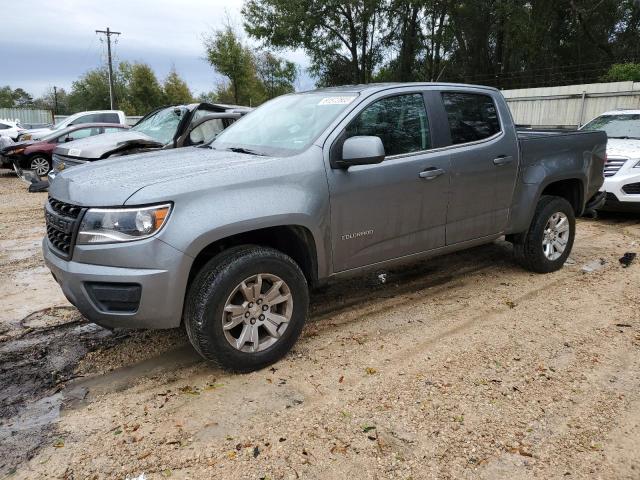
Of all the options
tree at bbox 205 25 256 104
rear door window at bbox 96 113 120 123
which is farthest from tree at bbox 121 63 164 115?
rear door window at bbox 96 113 120 123

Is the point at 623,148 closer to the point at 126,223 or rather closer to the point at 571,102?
the point at 126,223

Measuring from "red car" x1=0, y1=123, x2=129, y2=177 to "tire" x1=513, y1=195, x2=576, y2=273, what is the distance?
10417mm

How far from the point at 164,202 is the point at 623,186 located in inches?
279

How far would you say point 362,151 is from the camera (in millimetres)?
3348

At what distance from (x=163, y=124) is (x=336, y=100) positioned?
586 centimetres

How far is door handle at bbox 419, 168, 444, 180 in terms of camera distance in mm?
3910

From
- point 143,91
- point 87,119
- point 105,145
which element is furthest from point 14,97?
point 105,145

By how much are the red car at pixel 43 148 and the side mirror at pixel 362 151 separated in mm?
10497

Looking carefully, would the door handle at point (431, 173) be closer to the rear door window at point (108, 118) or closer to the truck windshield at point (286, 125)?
the truck windshield at point (286, 125)

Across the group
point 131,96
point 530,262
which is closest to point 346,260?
point 530,262

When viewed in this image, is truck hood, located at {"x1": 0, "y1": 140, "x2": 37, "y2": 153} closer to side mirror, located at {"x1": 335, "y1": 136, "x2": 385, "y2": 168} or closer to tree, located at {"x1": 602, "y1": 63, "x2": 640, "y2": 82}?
side mirror, located at {"x1": 335, "y1": 136, "x2": 385, "y2": 168}

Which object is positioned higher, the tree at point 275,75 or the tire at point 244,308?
the tree at point 275,75

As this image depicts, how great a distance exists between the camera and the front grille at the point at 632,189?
24.3 ft

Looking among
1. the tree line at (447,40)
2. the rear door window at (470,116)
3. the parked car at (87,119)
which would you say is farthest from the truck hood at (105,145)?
the tree line at (447,40)
